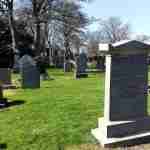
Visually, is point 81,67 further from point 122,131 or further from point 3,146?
point 3,146

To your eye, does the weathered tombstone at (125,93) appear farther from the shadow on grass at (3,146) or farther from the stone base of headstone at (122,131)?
the shadow on grass at (3,146)

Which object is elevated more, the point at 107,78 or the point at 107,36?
the point at 107,36

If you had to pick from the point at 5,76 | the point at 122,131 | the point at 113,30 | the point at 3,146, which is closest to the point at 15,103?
the point at 3,146

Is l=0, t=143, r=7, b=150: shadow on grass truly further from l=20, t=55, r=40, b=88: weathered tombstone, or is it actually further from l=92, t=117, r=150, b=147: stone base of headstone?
l=20, t=55, r=40, b=88: weathered tombstone

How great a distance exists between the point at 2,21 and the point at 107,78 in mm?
32199

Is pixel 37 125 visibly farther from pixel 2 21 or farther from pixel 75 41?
pixel 75 41

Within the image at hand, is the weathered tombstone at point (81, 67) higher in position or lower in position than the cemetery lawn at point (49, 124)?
higher

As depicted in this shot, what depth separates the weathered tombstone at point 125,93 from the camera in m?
4.78

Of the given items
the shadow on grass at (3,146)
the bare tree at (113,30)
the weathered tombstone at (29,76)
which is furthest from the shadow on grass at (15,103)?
the bare tree at (113,30)

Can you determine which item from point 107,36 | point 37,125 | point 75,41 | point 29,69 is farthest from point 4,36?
point 107,36

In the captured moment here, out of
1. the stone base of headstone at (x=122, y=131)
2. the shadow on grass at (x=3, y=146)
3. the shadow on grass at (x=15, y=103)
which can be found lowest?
the shadow on grass at (x=3, y=146)

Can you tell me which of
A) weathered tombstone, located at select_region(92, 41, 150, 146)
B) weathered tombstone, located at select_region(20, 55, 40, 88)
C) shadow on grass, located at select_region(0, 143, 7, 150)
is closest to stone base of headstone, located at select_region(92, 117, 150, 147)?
weathered tombstone, located at select_region(92, 41, 150, 146)

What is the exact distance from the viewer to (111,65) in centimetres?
479

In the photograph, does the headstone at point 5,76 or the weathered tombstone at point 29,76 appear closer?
the weathered tombstone at point 29,76
